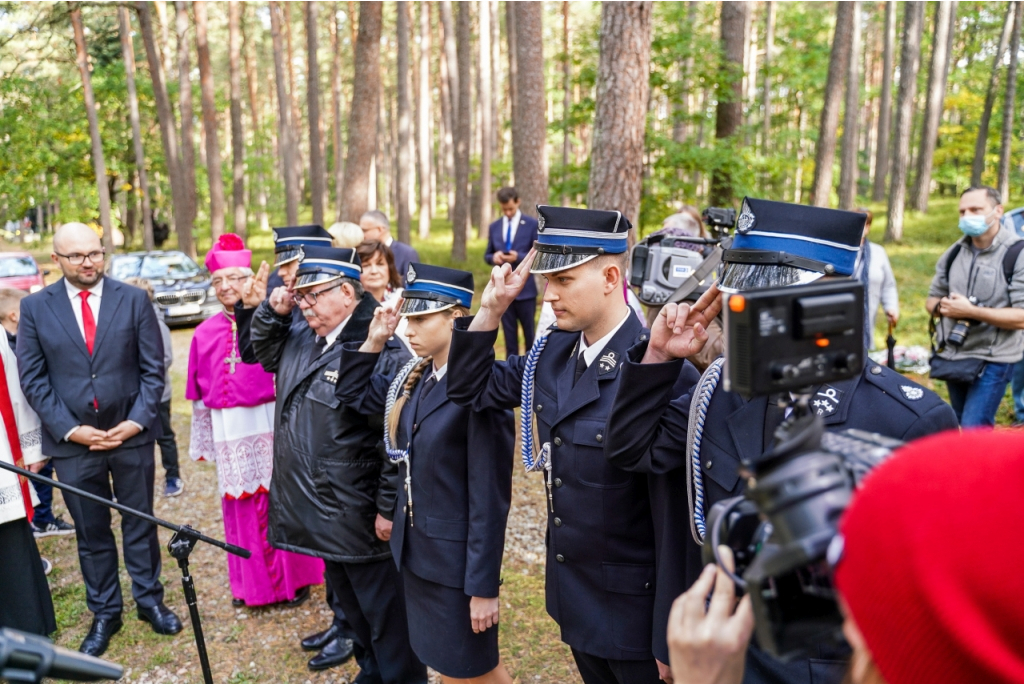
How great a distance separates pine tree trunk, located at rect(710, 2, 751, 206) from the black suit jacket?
7737mm

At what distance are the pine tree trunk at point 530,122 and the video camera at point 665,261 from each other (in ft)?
20.2

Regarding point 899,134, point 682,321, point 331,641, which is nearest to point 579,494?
point 682,321

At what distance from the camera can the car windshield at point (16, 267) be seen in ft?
52.6

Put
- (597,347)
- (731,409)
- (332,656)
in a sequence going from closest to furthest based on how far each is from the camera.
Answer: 1. (731,409)
2. (597,347)
3. (332,656)

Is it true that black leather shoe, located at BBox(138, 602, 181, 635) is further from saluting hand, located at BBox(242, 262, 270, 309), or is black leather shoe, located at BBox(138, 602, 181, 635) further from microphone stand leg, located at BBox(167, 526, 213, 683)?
saluting hand, located at BBox(242, 262, 270, 309)

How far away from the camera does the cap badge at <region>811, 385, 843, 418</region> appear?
2.04 meters

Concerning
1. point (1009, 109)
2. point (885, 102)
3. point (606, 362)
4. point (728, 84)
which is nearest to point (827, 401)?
point (606, 362)

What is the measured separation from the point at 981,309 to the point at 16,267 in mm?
17208

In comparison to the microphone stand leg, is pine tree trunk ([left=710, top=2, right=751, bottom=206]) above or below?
above

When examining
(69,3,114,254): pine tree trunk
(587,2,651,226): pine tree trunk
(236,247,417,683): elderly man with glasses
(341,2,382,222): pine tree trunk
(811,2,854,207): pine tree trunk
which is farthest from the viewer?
(69,3,114,254): pine tree trunk

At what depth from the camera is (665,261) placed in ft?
16.6

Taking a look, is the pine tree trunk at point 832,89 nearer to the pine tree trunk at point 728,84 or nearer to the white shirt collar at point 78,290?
the pine tree trunk at point 728,84

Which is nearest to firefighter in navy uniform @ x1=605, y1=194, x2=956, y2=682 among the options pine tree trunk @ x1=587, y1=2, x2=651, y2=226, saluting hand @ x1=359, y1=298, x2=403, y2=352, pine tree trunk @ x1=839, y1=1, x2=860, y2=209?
saluting hand @ x1=359, y1=298, x2=403, y2=352

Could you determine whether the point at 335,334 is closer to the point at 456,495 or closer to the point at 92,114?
the point at 456,495
